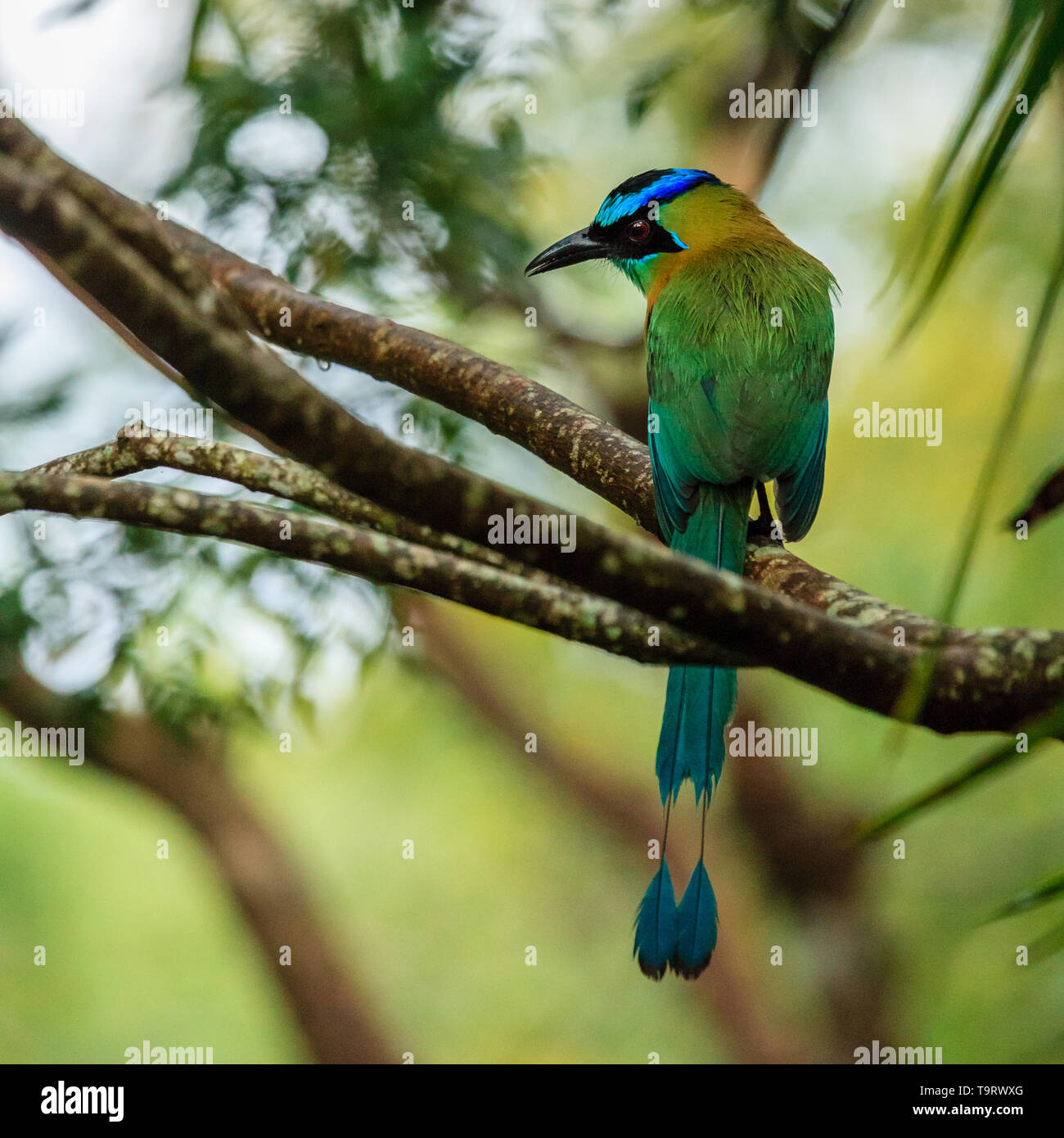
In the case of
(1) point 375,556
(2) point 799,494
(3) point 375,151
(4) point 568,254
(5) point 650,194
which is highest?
(3) point 375,151

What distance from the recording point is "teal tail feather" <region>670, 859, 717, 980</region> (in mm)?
1840

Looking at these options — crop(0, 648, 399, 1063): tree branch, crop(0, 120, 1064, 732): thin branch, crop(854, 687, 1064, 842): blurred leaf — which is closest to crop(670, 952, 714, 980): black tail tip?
crop(0, 120, 1064, 732): thin branch

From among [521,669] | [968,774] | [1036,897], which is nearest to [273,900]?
[521,669]

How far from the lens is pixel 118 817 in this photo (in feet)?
27.1

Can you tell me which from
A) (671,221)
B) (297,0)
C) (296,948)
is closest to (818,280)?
(671,221)

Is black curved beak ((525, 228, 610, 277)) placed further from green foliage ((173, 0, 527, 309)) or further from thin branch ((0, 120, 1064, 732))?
thin branch ((0, 120, 1064, 732))

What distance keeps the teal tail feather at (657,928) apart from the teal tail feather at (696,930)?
13 mm

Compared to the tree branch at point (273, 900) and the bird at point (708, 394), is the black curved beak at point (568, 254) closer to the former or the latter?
the bird at point (708, 394)

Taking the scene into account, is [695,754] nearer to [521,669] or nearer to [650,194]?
[650,194]

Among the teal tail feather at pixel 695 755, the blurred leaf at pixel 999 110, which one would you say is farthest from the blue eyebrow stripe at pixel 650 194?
the blurred leaf at pixel 999 110

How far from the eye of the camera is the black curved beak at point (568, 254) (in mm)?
3076

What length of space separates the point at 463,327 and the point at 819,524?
343cm

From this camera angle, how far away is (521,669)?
6.91m

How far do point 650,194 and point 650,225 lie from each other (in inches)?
4.1
